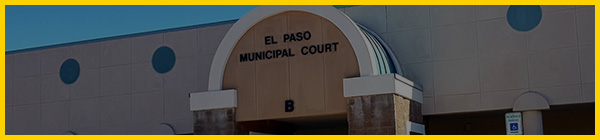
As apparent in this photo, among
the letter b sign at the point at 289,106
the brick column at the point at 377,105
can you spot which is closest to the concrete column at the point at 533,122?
the brick column at the point at 377,105

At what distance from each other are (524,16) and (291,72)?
6.05m

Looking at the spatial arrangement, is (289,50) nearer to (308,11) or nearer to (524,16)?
(308,11)

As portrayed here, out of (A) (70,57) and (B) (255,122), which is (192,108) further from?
(A) (70,57)

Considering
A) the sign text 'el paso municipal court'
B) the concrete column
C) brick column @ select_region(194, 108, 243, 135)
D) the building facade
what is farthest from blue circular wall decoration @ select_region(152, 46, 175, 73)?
the concrete column

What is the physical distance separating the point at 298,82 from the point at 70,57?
9483 millimetres

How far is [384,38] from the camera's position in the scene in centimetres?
2361

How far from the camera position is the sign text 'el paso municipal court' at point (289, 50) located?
71.1ft

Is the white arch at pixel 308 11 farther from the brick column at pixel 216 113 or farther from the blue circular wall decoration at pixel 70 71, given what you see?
the blue circular wall decoration at pixel 70 71

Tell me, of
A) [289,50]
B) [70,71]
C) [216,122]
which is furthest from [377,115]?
[70,71]

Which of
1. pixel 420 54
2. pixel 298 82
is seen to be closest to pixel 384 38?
pixel 420 54

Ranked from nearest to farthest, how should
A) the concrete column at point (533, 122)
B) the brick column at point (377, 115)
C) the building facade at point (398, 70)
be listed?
the brick column at point (377, 115) < the building facade at point (398, 70) < the concrete column at point (533, 122)

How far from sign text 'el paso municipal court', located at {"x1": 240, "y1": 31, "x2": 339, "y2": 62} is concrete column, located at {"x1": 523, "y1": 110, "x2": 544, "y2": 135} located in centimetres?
507

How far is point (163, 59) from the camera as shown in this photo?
26328mm

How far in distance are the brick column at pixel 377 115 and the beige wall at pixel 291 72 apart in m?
0.43
